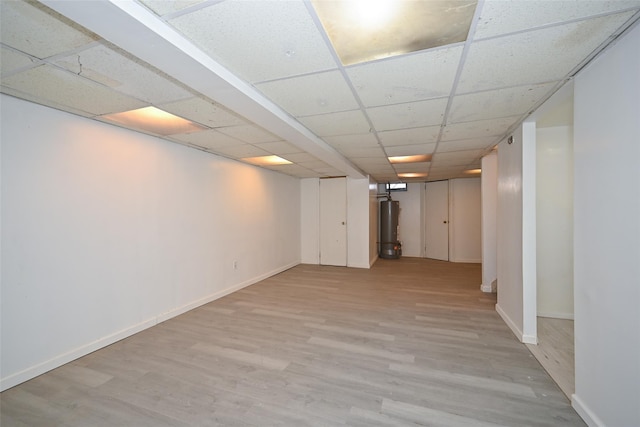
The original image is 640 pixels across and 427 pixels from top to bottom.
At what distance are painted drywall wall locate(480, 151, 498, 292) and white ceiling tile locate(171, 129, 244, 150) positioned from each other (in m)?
4.19

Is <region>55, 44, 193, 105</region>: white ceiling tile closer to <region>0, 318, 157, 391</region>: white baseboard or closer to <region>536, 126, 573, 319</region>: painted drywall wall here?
<region>0, 318, 157, 391</region>: white baseboard

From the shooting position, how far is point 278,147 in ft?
12.4

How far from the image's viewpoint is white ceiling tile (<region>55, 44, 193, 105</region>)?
1613 mm

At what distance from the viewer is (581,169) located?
1.77 meters

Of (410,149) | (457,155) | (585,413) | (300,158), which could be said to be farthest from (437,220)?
(585,413)

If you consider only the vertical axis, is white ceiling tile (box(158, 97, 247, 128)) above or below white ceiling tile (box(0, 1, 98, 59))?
below

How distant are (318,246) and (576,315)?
5.52 meters

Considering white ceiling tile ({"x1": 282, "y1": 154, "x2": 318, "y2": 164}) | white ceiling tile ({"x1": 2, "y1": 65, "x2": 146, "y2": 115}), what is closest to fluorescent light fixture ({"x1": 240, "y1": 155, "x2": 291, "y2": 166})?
white ceiling tile ({"x1": 282, "y1": 154, "x2": 318, "y2": 164})

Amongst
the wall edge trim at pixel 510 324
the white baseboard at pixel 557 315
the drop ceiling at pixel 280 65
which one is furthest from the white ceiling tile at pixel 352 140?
the white baseboard at pixel 557 315

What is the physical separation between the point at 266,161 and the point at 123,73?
10.2 ft

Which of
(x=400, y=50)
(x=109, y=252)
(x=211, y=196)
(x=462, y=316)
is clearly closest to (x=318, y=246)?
(x=211, y=196)

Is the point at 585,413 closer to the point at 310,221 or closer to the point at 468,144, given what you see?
the point at 468,144

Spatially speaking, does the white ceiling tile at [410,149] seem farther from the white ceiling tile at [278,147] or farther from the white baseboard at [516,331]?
the white baseboard at [516,331]

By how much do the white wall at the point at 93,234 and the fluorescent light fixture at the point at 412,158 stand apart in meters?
3.09
